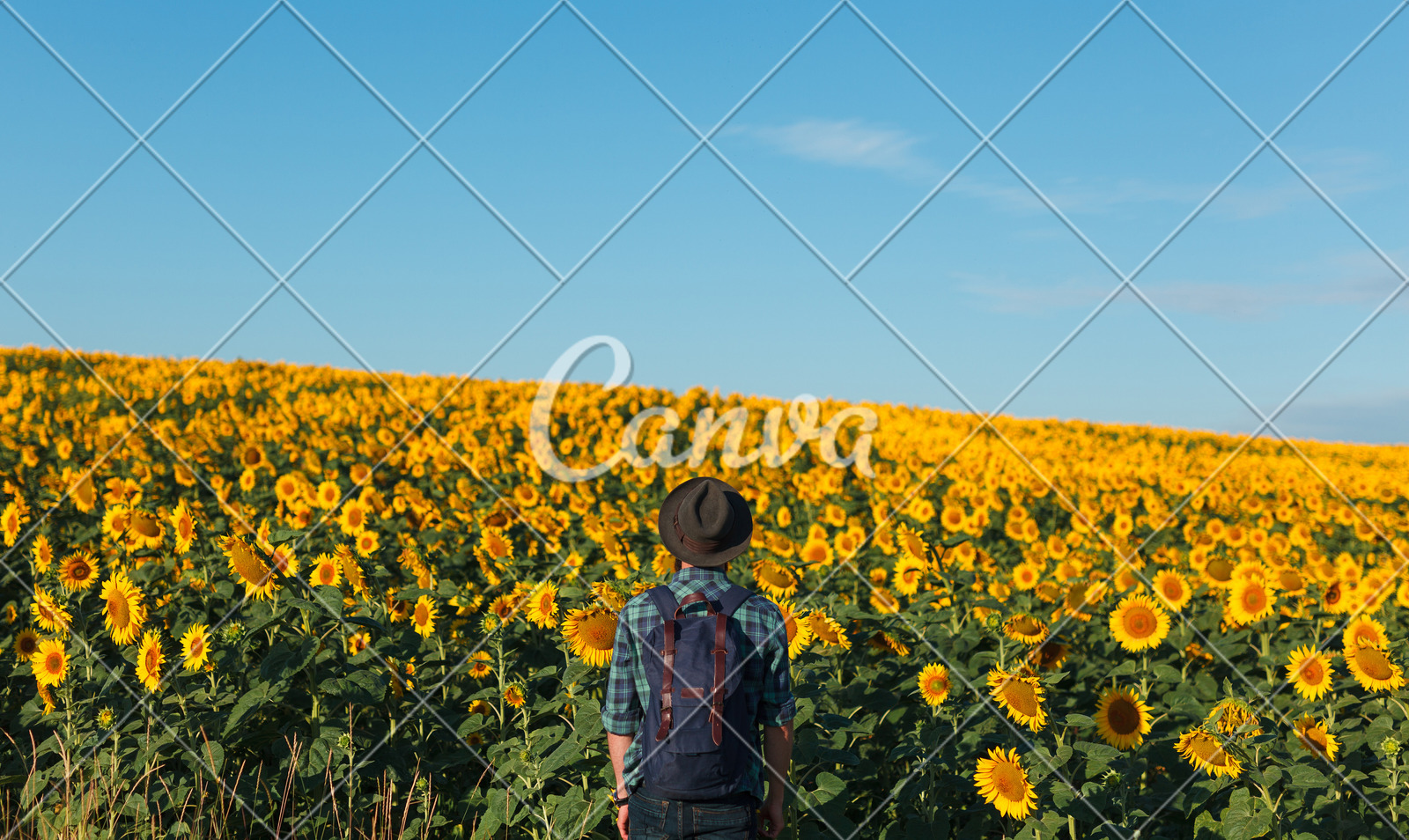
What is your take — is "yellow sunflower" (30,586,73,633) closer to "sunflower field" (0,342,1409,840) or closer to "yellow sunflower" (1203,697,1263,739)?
"sunflower field" (0,342,1409,840)

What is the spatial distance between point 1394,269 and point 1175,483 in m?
9.37

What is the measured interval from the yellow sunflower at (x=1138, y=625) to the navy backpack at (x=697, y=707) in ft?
12.7

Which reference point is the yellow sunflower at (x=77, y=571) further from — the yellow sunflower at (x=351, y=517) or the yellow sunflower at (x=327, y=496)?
the yellow sunflower at (x=327, y=496)

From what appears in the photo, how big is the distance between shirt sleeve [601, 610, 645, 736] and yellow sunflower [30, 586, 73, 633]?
11.2 feet

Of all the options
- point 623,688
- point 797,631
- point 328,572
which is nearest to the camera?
point 623,688

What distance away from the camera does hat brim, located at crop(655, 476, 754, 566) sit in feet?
10.3

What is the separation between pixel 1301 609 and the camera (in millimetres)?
6422

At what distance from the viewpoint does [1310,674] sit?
17.9 feet

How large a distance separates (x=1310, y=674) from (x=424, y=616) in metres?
5.10

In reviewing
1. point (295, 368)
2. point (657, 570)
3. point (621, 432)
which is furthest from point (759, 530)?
point (295, 368)

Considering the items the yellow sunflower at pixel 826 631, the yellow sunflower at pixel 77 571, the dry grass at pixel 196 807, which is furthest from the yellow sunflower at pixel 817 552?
the yellow sunflower at pixel 77 571

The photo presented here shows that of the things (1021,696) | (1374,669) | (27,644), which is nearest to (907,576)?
(1021,696)

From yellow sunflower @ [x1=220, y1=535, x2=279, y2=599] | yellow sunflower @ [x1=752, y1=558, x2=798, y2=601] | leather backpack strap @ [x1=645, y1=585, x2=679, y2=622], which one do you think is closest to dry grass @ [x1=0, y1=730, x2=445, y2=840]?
yellow sunflower @ [x1=220, y1=535, x2=279, y2=599]

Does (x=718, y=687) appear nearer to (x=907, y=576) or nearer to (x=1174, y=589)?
(x=907, y=576)
